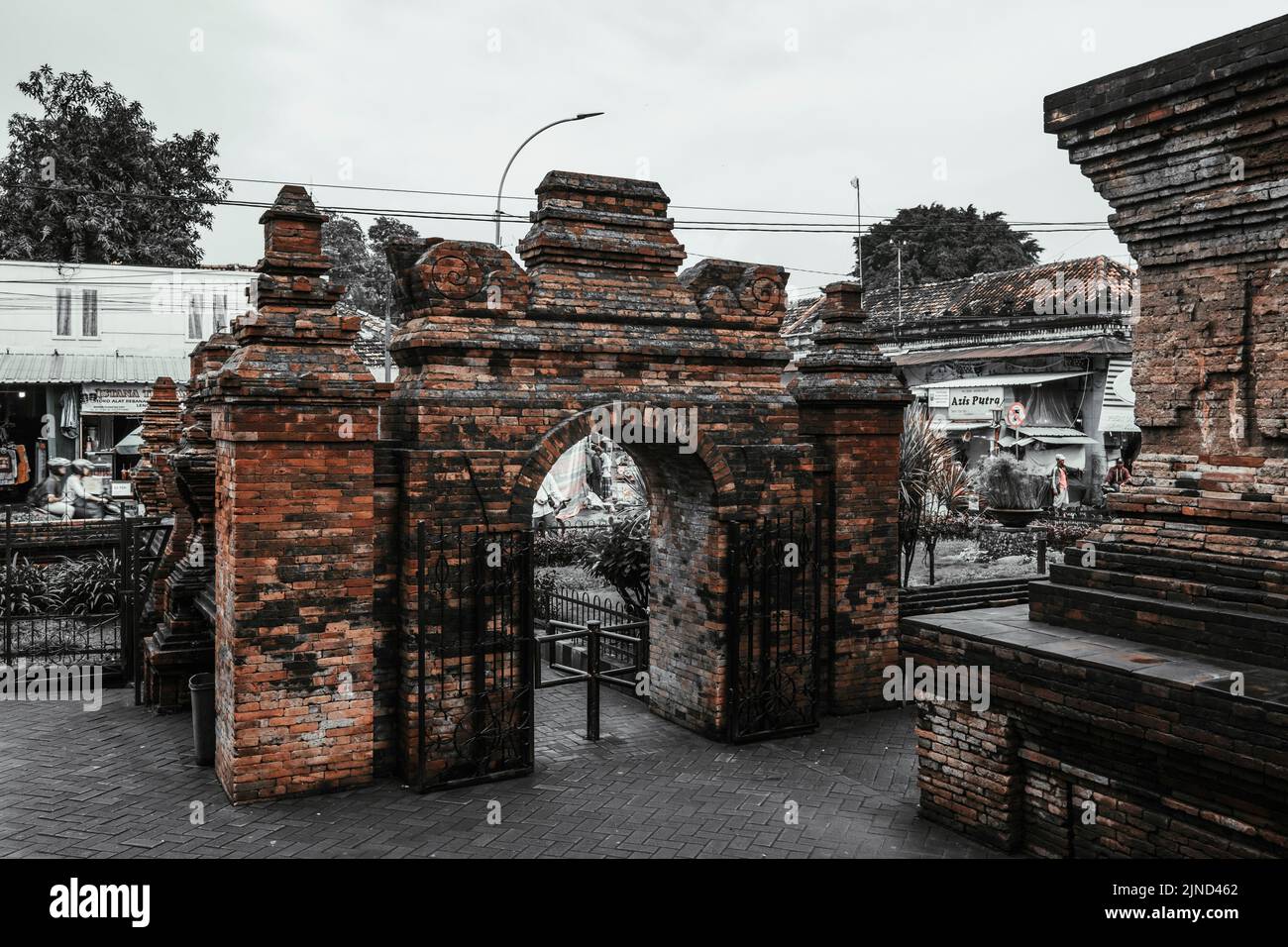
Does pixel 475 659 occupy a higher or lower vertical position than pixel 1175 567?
lower

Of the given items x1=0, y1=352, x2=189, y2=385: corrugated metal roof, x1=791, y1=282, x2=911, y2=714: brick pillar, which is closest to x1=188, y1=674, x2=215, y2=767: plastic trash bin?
x1=791, y1=282, x2=911, y2=714: brick pillar

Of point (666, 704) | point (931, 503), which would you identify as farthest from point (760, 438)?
point (931, 503)

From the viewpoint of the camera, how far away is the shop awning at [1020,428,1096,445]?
24906 mm

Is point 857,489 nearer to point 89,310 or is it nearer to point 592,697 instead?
point 592,697

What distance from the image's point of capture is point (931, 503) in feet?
58.2

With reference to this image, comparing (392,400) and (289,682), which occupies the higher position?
→ (392,400)

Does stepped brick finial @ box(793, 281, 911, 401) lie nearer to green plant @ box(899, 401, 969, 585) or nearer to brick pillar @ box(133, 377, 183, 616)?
green plant @ box(899, 401, 969, 585)

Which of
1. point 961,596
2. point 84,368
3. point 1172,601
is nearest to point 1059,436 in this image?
point 961,596

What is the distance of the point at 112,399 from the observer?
2681 centimetres

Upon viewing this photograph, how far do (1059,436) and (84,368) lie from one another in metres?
26.7

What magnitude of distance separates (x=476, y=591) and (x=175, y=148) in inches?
1042

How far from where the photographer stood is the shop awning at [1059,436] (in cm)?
2491

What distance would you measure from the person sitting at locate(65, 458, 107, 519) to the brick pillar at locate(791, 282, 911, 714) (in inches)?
639
